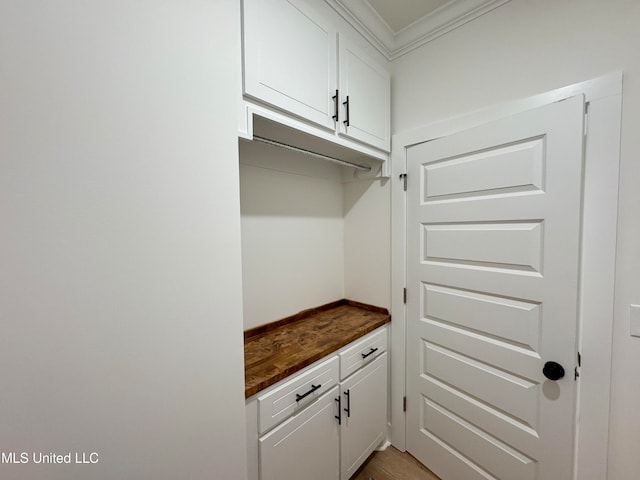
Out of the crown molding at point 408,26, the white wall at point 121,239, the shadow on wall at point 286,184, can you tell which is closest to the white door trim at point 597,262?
the crown molding at point 408,26

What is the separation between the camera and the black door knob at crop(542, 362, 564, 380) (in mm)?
1036

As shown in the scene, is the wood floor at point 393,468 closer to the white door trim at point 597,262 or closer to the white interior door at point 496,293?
the white interior door at point 496,293

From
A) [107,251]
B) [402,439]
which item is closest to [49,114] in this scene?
[107,251]

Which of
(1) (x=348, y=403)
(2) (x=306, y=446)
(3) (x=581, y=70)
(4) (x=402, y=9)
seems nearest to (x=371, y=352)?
(1) (x=348, y=403)

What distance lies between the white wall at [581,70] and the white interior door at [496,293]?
0.53ft

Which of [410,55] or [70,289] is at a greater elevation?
[410,55]

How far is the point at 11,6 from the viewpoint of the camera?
46cm

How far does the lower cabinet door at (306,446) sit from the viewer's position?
3.25 ft

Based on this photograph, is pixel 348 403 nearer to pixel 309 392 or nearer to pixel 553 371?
pixel 309 392

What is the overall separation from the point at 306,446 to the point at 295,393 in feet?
0.95

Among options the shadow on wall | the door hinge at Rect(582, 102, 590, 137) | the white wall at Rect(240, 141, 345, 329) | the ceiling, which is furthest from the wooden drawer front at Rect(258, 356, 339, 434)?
the ceiling

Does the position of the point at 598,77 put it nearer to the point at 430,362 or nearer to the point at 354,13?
the point at 354,13

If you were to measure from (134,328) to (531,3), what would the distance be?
2032 millimetres

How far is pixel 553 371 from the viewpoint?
105cm
